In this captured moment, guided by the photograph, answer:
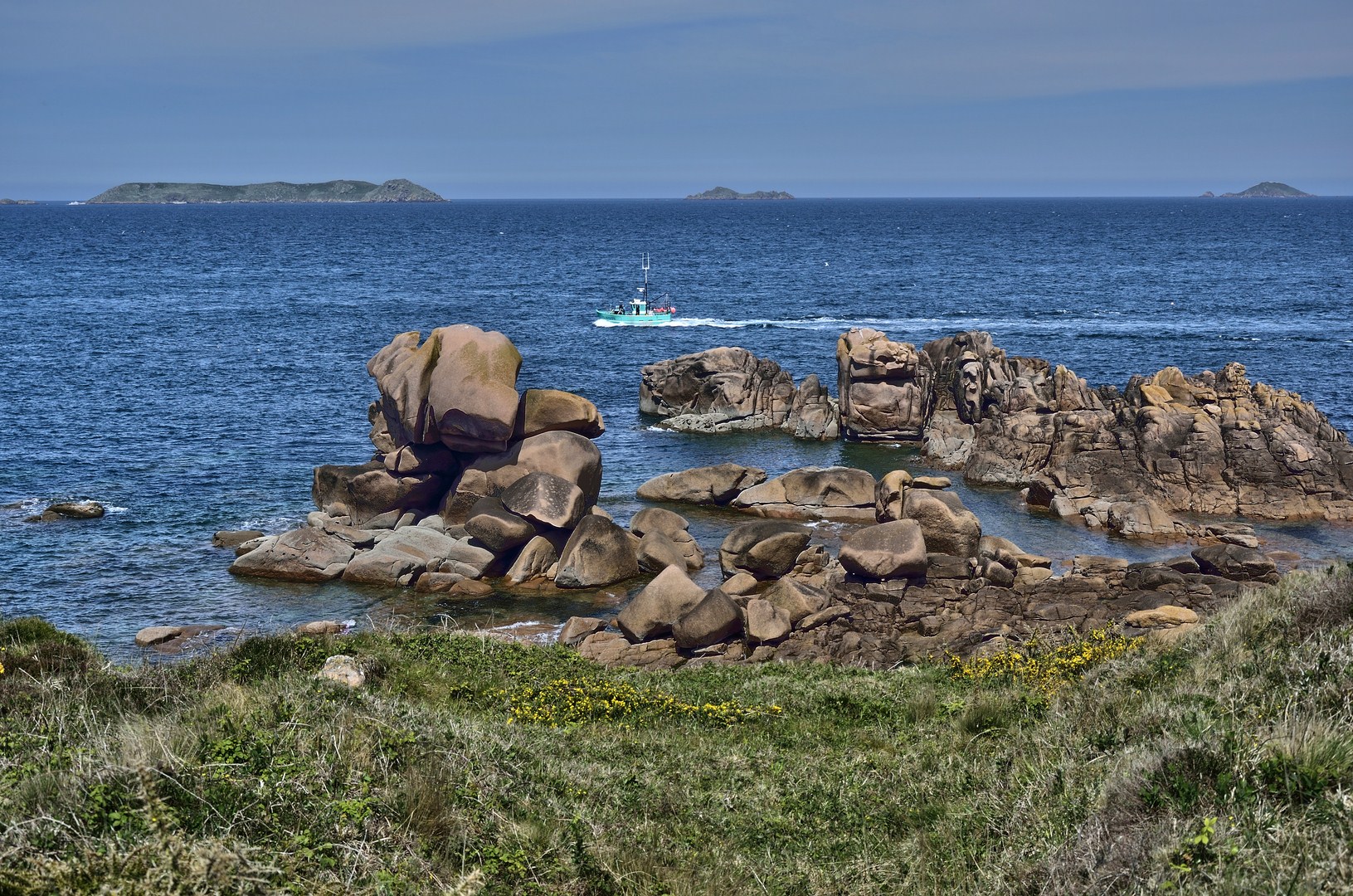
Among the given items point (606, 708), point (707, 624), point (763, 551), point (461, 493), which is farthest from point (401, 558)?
point (606, 708)

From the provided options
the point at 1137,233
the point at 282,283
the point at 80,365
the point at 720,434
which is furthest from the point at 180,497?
the point at 1137,233

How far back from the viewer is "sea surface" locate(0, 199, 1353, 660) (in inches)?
1323

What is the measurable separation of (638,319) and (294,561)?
51.7m

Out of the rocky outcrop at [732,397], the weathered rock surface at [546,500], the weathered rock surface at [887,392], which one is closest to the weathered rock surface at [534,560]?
the weathered rock surface at [546,500]

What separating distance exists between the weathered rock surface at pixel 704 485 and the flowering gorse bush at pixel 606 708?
23042mm

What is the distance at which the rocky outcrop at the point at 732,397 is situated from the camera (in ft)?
175

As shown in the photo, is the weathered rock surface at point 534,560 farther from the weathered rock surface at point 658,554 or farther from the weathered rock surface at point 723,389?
the weathered rock surface at point 723,389

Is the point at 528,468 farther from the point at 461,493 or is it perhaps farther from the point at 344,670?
the point at 344,670

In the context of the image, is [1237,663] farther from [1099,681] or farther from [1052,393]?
[1052,393]

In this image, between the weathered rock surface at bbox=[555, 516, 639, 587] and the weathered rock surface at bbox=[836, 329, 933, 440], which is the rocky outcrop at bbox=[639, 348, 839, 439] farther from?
the weathered rock surface at bbox=[555, 516, 639, 587]

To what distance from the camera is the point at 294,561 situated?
33.1 meters

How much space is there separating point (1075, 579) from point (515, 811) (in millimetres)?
23690

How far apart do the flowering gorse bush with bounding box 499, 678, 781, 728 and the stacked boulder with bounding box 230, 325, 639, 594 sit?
14.2 meters

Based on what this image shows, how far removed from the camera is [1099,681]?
1489cm
